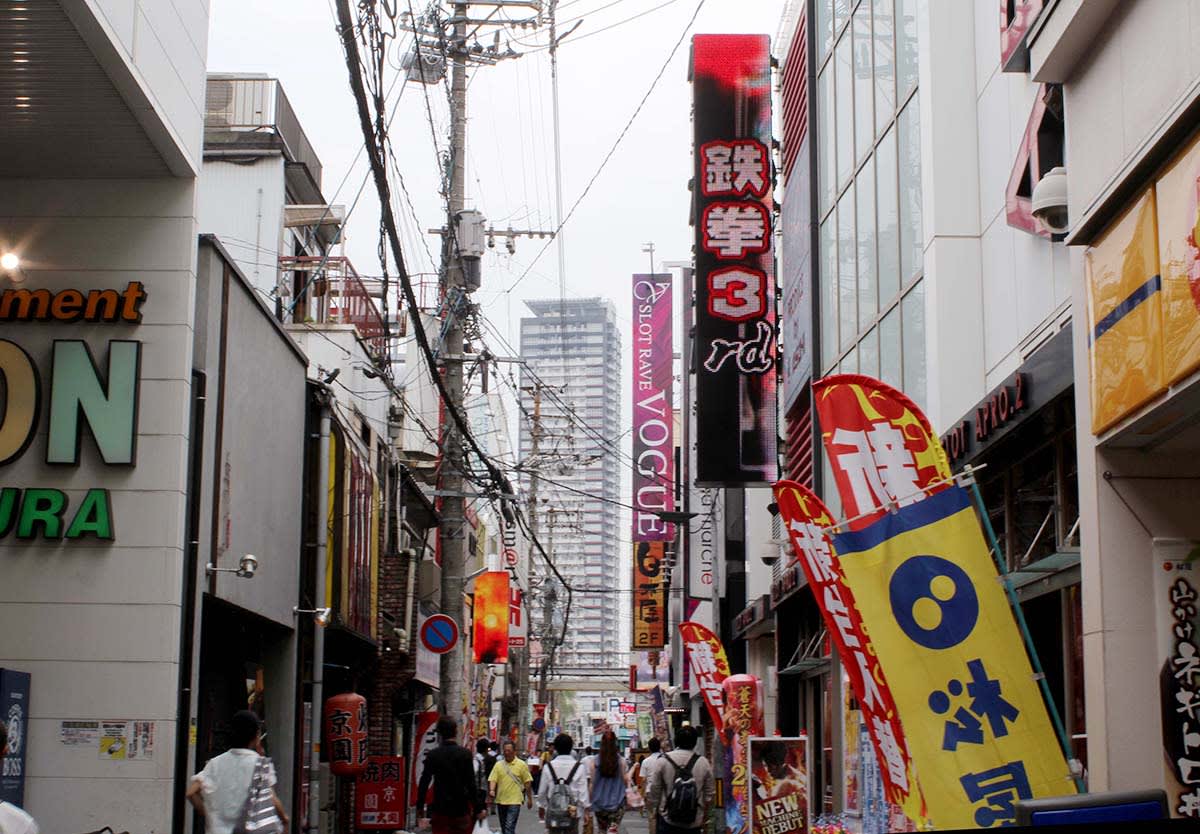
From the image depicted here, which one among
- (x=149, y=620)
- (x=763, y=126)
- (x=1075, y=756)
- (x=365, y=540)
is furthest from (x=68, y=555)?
(x=763, y=126)

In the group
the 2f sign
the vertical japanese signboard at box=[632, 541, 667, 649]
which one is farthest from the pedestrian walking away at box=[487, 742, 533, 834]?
the vertical japanese signboard at box=[632, 541, 667, 649]

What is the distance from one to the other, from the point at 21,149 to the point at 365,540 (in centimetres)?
1238

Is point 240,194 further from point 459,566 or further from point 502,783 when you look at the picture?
point 502,783

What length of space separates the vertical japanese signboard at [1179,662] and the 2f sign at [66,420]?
855cm

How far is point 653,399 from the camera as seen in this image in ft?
176

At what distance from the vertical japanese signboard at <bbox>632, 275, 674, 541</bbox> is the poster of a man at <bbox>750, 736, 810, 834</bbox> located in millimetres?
32827

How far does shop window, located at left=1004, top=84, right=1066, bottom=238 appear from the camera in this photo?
11.1m

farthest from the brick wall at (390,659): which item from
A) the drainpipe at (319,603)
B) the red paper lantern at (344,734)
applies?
the drainpipe at (319,603)

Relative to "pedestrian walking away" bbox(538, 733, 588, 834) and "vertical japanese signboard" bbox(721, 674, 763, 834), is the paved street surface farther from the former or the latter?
"pedestrian walking away" bbox(538, 733, 588, 834)

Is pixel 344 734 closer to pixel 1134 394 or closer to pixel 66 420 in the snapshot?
pixel 66 420

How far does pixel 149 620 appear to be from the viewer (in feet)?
41.9

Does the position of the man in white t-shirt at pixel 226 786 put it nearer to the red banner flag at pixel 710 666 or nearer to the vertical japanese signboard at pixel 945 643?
the vertical japanese signboard at pixel 945 643

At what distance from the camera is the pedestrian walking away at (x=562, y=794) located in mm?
18672

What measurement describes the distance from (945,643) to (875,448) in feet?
4.19
